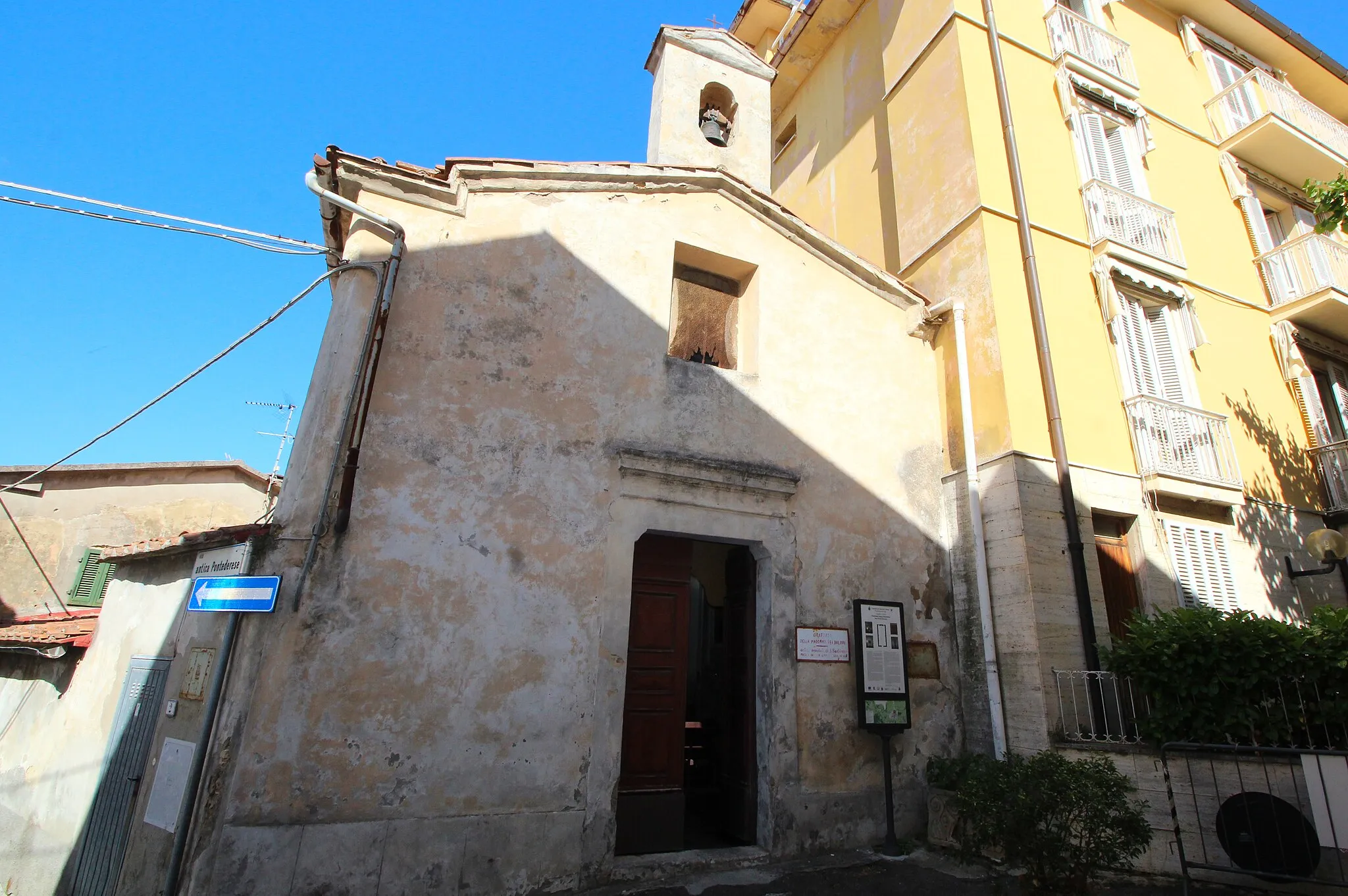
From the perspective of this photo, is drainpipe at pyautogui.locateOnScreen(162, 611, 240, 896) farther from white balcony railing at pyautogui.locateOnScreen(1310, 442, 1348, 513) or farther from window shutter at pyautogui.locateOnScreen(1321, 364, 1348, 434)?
window shutter at pyautogui.locateOnScreen(1321, 364, 1348, 434)

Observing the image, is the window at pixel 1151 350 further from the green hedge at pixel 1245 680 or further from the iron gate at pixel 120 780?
the iron gate at pixel 120 780

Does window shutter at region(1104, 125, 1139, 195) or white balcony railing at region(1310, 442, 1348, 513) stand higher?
window shutter at region(1104, 125, 1139, 195)

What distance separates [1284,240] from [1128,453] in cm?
759

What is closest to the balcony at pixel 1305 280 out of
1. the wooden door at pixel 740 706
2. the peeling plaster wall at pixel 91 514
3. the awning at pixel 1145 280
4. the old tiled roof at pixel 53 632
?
the awning at pixel 1145 280

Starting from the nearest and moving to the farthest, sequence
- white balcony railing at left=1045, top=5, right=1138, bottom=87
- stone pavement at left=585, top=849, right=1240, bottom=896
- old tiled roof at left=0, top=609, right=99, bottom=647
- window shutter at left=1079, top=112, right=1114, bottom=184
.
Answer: stone pavement at left=585, top=849, right=1240, bottom=896, old tiled roof at left=0, top=609, right=99, bottom=647, window shutter at left=1079, top=112, right=1114, bottom=184, white balcony railing at left=1045, top=5, right=1138, bottom=87

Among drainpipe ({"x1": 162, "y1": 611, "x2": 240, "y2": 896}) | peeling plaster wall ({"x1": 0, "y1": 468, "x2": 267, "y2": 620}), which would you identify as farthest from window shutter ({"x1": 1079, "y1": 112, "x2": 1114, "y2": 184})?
peeling plaster wall ({"x1": 0, "y1": 468, "x2": 267, "y2": 620})

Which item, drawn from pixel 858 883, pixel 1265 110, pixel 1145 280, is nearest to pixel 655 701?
Answer: pixel 858 883

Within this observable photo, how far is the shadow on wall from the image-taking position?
30.6ft

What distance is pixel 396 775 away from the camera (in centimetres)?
553

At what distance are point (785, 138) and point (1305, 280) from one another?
400 inches

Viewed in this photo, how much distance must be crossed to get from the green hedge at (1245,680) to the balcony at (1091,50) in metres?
8.65

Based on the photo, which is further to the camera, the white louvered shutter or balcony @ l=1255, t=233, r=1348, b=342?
balcony @ l=1255, t=233, r=1348, b=342

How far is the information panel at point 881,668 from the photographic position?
731cm

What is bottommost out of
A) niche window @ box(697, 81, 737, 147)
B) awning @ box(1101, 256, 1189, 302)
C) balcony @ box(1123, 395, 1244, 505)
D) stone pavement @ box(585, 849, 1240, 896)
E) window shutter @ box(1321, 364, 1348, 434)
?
stone pavement @ box(585, 849, 1240, 896)
